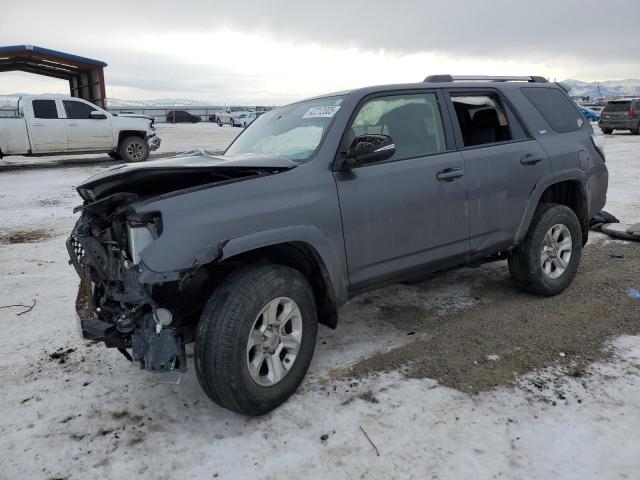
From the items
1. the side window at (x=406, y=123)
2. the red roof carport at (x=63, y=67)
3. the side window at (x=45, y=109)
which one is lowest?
the side window at (x=406, y=123)

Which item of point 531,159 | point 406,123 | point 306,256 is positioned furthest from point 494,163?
point 306,256

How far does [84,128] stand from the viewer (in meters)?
14.3

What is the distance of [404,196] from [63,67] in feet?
81.9

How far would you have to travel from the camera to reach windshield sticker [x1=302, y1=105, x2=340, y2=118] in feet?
11.2

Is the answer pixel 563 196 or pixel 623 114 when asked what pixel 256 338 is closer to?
pixel 563 196

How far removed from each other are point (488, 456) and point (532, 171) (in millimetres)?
2523

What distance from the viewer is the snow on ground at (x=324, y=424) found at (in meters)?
2.41

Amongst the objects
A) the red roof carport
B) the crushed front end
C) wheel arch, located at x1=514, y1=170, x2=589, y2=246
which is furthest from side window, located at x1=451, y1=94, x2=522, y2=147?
the red roof carport

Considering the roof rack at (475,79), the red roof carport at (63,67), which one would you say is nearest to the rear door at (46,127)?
the red roof carport at (63,67)

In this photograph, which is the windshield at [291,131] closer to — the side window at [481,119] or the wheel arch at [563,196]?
the side window at [481,119]

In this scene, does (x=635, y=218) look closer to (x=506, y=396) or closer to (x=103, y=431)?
(x=506, y=396)

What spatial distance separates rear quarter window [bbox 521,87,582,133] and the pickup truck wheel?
291 cm

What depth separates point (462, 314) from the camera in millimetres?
4172

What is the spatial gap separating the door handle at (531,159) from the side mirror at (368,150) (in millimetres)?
1574
